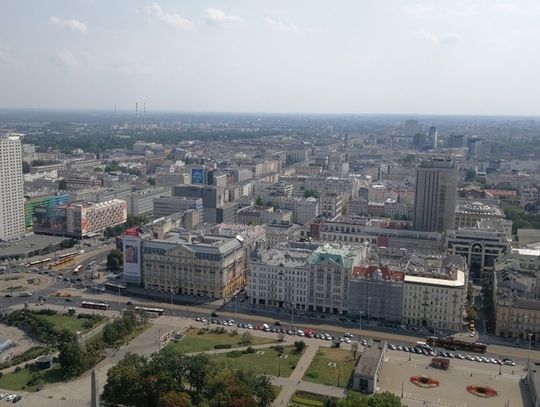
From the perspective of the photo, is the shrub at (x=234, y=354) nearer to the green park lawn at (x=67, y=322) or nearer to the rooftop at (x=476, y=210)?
the green park lawn at (x=67, y=322)

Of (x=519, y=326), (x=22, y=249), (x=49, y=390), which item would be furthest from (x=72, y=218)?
(x=519, y=326)

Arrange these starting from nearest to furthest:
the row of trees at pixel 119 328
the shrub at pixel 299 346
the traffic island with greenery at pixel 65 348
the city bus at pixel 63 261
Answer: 1. the traffic island with greenery at pixel 65 348
2. the shrub at pixel 299 346
3. the row of trees at pixel 119 328
4. the city bus at pixel 63 261

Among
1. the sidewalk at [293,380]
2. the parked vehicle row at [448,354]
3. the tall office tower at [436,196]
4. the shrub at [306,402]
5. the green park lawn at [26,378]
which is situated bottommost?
the green park lawn at [26,378]

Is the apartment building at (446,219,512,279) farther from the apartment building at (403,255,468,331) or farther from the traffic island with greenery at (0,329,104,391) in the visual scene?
the traffic island with greenery at (0,329,104,391)

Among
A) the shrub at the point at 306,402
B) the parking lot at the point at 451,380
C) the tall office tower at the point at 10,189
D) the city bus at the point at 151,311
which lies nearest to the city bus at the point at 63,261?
the tall office tower at the point at 10,189

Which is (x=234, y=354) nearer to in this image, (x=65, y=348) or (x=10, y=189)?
(x=65, y=348)

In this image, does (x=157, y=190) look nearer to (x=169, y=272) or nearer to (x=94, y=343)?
(x=169, y=272)

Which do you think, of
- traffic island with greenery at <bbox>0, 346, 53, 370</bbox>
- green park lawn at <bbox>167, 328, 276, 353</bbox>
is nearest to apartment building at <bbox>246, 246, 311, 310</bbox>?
green park lawn at <bbox>167, 328, 276, 353</bbox>
